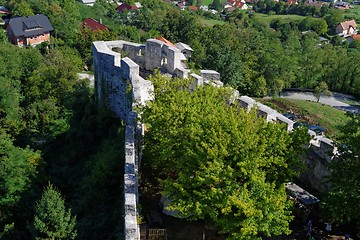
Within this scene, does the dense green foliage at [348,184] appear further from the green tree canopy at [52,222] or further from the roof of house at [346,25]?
the roof of house at [346,25]

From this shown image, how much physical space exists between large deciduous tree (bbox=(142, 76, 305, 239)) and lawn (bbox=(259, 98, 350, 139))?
56.2 ft

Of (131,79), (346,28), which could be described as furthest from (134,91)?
(346,28)

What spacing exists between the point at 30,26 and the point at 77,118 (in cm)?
3507

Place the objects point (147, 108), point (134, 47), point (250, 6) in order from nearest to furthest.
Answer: point (147, 108)
point (134, 47)
point (250, 6)

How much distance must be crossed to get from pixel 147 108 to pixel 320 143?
24.1 feet

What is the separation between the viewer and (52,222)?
55.3 feet

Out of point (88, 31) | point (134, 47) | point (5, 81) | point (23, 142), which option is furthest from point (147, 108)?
point (88, 31)

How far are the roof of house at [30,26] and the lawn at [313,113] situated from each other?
34163 mm

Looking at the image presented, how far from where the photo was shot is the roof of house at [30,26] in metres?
56.6

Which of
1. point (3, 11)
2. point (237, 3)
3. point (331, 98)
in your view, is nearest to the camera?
point (331, 98)

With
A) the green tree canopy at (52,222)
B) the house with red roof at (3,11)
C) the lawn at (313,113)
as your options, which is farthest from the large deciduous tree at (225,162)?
the house with red roof at (3,11)

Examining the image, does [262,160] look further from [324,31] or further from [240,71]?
[324,31]

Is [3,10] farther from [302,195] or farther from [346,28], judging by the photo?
[346,28]

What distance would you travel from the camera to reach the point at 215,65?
131ft
